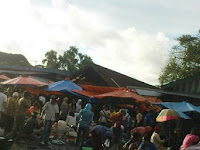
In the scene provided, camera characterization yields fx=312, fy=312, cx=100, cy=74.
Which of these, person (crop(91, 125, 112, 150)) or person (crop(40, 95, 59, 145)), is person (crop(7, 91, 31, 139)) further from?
person (crop(91, 125, 112, 150))

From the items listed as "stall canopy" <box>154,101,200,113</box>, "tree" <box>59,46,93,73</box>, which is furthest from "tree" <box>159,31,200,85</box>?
"tree" <box>59,46,93,73</box>

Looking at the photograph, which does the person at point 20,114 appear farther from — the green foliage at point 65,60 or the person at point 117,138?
the green foliage at point 65,60

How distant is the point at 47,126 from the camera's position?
11.0 meters

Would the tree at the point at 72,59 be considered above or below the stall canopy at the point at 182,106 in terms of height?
above

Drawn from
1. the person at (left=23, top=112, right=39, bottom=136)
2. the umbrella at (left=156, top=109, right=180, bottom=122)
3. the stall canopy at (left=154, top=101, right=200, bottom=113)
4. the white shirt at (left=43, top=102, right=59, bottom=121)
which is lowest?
the person at (left=23, top=112, right=39, bottom=136)

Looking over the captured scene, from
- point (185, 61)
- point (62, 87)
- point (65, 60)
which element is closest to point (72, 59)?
point (65, 60)

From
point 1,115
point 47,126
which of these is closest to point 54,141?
point 47,126

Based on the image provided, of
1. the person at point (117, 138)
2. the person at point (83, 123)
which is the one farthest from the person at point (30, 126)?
the person at point (117, 138)

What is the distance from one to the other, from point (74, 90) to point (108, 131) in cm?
633

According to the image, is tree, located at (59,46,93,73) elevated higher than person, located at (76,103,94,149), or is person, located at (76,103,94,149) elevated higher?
→ tree, located at (59,46,93,73)

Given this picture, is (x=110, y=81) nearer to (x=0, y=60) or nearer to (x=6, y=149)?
(x=6, y=149)

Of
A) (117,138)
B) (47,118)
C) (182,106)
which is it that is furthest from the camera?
(182,106)

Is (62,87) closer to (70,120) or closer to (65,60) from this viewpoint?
(70,120)

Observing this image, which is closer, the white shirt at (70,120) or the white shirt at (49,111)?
the white shirt at (49,111)
